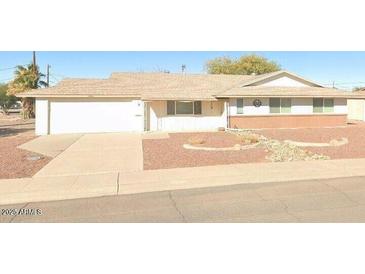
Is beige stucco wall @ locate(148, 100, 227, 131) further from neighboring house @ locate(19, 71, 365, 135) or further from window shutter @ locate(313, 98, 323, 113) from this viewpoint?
window shutter @ locate(313, 98, 323, 113)

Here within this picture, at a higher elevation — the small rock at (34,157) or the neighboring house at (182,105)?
the neighboring house at (182,105)

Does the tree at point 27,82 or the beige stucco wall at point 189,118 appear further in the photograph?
the tree at point 27,82

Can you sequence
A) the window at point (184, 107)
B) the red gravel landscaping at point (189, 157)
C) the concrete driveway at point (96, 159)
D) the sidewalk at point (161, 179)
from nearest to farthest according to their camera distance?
the sidewalk at point (161, 179) → the concrete driveway at point (96, 159) → the red gravel landscaping at point (189, 157) → the window at point (184, 107)

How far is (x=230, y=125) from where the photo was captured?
74.4 feet

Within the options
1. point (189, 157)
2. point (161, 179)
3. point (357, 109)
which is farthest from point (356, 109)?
point (161, 179)

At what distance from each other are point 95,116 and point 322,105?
16632 millimetres

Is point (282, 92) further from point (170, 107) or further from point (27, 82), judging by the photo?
point (27, 82)

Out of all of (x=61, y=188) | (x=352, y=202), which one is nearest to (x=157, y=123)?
(x=61, y=188)

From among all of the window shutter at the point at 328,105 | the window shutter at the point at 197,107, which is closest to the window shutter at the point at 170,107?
the window shutter at the point at 197,107

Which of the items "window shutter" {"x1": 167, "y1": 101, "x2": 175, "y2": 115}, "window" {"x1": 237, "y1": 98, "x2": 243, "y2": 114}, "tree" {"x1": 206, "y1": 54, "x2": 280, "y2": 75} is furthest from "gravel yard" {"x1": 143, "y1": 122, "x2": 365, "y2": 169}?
"tree" {"x1": 206, "y1": 54, "x2": 280, "y2": 75}

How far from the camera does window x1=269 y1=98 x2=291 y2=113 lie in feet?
76.5

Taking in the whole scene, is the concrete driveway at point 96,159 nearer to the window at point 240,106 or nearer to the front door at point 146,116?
the front door at point 146,116

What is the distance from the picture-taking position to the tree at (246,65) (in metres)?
48.5

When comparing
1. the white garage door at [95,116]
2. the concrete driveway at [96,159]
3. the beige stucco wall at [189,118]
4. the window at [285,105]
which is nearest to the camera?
the concrete driveway at [96,159]
